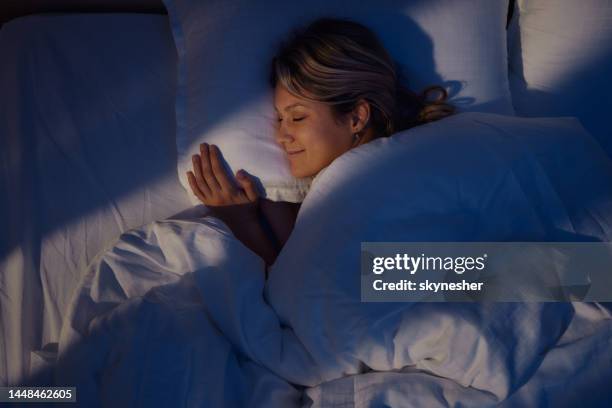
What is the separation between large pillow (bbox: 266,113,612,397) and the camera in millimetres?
753

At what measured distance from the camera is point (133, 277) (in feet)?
3.02

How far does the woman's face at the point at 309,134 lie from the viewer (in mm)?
1014

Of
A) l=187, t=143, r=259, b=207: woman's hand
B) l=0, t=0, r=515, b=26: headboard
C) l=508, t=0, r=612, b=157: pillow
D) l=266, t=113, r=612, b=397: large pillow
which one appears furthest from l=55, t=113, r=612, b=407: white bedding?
l=0, t=0, r=515, b=26: headboard

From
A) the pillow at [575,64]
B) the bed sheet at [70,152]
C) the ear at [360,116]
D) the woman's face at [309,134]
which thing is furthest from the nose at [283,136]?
the pillow at [575,64]

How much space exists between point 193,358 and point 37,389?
26cm

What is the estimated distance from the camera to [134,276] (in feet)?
3.02

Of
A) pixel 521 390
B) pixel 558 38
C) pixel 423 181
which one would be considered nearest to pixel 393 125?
pixel 423 181

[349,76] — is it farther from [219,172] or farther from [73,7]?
[73,7]

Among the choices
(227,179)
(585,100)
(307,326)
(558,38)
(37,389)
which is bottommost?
(37,389)

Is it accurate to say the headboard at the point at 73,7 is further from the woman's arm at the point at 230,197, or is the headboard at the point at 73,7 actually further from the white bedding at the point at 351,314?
the white bedding at the point at 351,314

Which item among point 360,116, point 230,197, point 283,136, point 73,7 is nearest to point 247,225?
point 230,197

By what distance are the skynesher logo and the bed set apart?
0.08m

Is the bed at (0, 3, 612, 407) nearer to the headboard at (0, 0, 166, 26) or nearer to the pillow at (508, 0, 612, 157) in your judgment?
the headboard at (0, 0, 166, 26)

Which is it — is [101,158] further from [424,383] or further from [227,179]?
[424,383]
